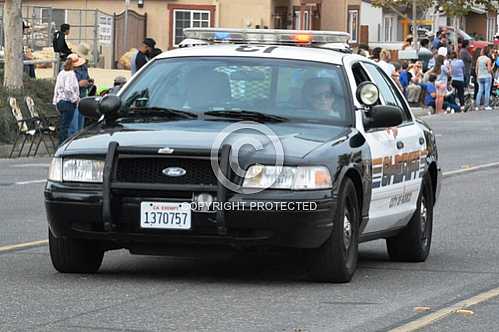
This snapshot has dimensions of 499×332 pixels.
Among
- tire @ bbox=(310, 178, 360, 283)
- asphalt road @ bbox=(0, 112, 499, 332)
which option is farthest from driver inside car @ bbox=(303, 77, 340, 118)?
asphalt road @ bbox=(0, 112, 499, 332)

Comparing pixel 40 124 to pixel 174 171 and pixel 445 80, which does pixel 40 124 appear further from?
pixel 445 80

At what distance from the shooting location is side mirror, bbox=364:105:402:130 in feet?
34.9

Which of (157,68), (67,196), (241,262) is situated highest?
(157,68)

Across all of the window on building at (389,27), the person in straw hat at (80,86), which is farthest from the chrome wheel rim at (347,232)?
the window on building at (389,27)

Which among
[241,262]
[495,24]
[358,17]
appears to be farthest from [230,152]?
[495,24]

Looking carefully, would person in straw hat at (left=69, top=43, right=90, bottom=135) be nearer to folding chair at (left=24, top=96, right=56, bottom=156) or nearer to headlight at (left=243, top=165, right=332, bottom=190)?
folding chair at (left=24, top=96, right=56, bottom=156)

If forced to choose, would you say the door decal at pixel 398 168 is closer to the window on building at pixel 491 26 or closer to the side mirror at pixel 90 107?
the side mirror at pixel 90 107

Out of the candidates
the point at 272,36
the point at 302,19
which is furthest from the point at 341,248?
the point at 302,19

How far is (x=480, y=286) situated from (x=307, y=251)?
4.06 feet

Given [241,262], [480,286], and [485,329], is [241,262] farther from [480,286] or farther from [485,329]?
[485,329]

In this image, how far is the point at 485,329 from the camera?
8.34 metres

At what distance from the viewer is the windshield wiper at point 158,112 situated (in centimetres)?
1038

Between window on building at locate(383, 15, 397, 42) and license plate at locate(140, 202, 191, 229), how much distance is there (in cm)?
7007

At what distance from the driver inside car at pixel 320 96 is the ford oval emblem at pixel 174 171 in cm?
144
